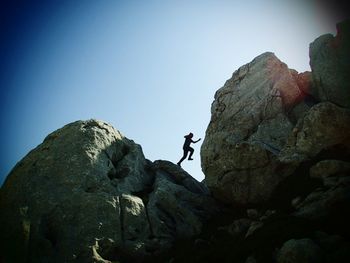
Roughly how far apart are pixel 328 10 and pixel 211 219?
29.3 m

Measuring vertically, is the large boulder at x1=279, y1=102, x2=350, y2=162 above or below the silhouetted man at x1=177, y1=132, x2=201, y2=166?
below

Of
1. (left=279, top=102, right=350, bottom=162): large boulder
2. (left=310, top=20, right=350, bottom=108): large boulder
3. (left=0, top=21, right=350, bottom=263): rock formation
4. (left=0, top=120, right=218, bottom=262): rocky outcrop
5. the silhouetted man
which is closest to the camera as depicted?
(left=0, top=21, right=350, bottom=263): rock formation

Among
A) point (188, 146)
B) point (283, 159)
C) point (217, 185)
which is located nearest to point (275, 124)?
point (283, 159)

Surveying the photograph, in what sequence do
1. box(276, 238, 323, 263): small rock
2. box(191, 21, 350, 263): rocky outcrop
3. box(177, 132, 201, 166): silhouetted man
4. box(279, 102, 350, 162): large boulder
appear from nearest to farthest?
box(276, 238, 323, 263): small rock
box(191, 21, 350, 263): rocky outcrop
box(279, 102, 350, 162): large boulder
box(177, 132, 201, 166): silhouetted man

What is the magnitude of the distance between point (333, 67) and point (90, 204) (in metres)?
31.3

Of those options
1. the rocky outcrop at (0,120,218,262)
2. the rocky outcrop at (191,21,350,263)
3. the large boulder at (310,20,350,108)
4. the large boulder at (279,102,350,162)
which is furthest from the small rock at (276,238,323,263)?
the large boulder at (310,20,350,108)

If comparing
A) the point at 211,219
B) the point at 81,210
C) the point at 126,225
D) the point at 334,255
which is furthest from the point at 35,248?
the point at 334,255

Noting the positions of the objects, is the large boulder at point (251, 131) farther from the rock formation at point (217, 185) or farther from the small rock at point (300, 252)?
the small rock at point (300, 252)

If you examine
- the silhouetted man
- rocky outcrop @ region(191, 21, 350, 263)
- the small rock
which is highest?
the silhouetted man

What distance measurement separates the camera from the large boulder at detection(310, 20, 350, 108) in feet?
109

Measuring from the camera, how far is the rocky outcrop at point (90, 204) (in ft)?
95.2

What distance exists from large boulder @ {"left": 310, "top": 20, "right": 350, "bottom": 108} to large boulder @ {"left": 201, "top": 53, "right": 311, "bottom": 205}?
9.54 ft

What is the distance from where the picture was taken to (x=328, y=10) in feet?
122

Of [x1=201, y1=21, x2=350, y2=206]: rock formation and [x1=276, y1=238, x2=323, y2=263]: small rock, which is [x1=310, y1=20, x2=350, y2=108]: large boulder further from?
[x1=276, y1=238, x2=323, y2=263]: small rock
